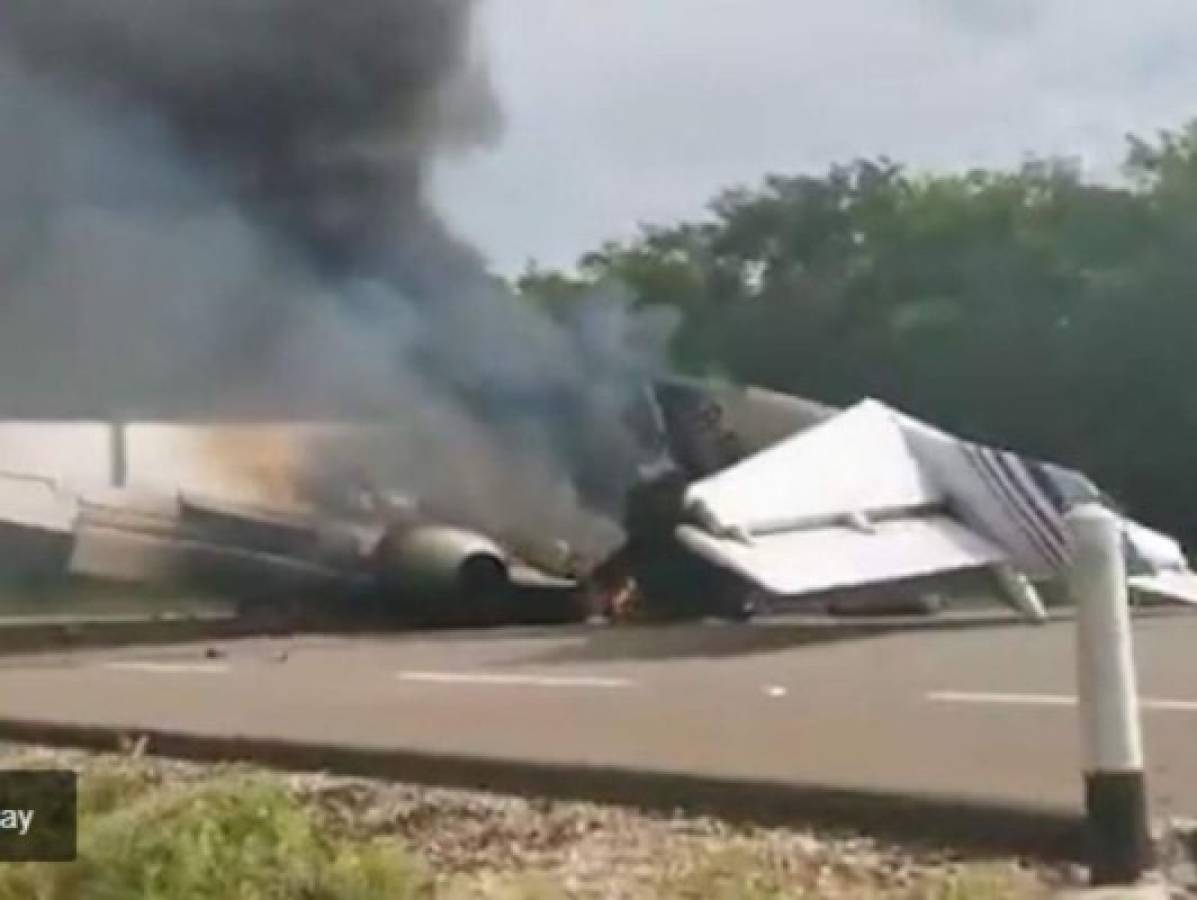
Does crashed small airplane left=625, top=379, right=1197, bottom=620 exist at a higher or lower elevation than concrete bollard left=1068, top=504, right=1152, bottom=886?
higher

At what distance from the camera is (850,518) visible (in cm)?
2434

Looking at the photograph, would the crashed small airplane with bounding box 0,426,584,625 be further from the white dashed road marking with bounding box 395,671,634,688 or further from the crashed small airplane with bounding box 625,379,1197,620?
the white dashed road marking with bounding box 395,671,634,688

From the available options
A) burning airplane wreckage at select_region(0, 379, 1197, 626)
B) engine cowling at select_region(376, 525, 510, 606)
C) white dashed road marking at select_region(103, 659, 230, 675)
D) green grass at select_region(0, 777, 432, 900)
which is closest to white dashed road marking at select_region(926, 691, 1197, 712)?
green grass at select_region(0, 777, 432, 900)

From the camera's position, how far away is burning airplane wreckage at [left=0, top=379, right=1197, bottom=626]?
24141mm

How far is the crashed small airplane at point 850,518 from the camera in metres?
23.8

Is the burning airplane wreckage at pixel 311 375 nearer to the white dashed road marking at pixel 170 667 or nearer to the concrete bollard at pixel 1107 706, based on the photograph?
the white dashed road marking at pixel 170 667

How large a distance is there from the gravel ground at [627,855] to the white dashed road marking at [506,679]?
532 centimetres

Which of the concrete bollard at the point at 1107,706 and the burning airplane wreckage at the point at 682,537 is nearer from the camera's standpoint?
the concrete bollard at the point at 1107,706

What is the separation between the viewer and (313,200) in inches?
1113

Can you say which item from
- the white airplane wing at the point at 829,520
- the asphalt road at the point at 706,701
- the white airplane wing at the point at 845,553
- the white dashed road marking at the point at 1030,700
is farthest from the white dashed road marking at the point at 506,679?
the white airplane wing at the point at 829,520

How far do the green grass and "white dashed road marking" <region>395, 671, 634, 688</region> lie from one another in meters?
6.94

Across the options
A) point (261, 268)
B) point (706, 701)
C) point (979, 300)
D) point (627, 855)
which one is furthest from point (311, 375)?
point (979, 300)

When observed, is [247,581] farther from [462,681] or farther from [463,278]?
[462,681]

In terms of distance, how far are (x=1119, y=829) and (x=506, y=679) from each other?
339 inches
